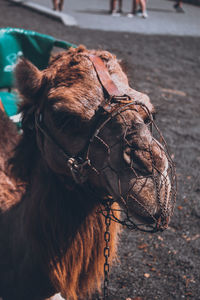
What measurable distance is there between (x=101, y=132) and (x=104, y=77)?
0.30 metres

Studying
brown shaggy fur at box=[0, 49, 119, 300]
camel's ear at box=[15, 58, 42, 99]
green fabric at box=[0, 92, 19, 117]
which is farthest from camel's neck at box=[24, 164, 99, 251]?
green fabric at box=[0, 92, 19, 117]

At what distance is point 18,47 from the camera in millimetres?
4242

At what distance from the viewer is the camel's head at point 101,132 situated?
68.0 inches

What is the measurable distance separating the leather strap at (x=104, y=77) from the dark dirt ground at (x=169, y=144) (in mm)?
410

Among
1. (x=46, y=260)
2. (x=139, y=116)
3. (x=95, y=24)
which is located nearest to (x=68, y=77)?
(x=139, y=116)

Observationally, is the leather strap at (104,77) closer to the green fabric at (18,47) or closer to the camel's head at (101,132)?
the camel's head at (101,132)

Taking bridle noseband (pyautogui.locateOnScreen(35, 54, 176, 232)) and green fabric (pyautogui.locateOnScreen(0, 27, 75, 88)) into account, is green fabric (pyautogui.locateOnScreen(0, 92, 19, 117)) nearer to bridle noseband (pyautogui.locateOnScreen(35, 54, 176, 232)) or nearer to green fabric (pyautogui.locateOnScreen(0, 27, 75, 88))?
green fabric (pyautogui.locateOnScreen(0, 27, 75, 88))

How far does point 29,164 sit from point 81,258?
65 centimetres

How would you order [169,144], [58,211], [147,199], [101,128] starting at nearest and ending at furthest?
[147,199]
[101,128]
[58,211]
[169,144]

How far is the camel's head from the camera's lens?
1.73 meters

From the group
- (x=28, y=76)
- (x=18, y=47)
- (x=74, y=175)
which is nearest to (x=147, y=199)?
(x=74, y=175)

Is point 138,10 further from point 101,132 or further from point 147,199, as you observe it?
point 147,199

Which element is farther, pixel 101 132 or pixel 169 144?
pixel 169 144

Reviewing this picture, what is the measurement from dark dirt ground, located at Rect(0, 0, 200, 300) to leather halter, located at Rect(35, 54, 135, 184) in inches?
17.3
